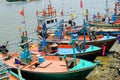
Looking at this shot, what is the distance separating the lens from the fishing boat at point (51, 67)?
61.5 feet

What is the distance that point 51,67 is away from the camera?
19766 millimetres

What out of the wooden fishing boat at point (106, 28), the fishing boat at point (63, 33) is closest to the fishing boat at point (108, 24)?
the wooden fishing boat at point (106, 28)

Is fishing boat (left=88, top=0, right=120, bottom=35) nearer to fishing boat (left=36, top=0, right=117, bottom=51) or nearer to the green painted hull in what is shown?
fishing boat (left=36, top=0, right=117, bottom=51)

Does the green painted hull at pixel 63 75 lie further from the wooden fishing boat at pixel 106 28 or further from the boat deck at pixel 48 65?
the wooden fishing boat at pixel 106 28

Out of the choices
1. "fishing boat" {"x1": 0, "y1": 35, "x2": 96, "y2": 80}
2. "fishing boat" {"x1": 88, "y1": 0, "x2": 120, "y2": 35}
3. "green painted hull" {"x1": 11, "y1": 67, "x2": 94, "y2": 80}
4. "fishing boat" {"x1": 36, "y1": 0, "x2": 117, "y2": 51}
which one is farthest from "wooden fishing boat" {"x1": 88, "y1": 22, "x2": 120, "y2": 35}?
"green painted hull" {"x1": 11, "y1": 67, "x2": 94, "y2": 80}

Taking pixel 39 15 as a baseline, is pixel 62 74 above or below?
below

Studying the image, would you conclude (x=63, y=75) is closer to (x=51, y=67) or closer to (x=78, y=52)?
(x=51, y=67)

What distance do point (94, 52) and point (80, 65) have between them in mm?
4909

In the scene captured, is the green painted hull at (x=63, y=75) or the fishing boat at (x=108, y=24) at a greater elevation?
the fishing boat at (x=108, y=24)

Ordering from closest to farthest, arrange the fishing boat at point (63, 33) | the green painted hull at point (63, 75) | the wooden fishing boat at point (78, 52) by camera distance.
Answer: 1. the green painted hull at point (63, 75)
2. the wooden fishing boat at point (78, 52)
3. the fishing boat at point (63, 33)

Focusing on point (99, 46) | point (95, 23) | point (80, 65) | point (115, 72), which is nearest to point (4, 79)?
point (80, 65)

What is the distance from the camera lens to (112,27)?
33.7 metres

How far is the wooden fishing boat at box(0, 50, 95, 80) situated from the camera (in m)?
18.7

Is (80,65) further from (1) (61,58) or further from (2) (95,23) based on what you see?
(2) (95,23)
